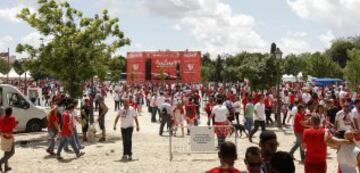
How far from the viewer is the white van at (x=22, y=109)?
892 inches

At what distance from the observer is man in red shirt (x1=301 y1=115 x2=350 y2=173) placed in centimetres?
959

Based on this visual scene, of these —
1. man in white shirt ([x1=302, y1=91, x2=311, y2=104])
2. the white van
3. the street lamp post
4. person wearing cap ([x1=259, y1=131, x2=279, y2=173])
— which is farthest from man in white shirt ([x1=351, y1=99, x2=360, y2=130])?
the white van

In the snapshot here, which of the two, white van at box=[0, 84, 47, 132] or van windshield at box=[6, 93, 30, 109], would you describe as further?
van windshield at box=[6, 93, 30, 109]

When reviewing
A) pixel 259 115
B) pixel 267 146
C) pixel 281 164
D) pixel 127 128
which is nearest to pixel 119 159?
pixel 127 128

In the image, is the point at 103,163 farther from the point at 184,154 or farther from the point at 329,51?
the point at 329,51

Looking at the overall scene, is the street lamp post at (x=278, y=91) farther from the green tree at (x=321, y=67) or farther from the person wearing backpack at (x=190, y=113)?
the green tree at (x=321, y=67)

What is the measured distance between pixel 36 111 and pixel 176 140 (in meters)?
6.54

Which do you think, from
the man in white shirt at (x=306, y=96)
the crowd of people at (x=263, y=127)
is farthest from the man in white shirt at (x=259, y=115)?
the man in white shirt at (x=306, y=96)

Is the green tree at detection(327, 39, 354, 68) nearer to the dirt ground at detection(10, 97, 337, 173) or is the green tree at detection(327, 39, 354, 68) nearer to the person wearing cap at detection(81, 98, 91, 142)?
the dirt ground at detection(10, 97, 337, 173)

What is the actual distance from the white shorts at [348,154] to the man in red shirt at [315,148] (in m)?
0.38

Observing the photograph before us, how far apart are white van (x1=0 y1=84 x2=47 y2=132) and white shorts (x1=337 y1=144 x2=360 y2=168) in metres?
16.5

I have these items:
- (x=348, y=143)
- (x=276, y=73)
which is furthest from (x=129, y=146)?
(x=276, y=73)

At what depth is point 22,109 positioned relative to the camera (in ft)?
75.3

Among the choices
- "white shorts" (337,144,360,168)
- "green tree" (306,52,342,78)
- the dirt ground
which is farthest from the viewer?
"green tree" (306,52,342,78)
